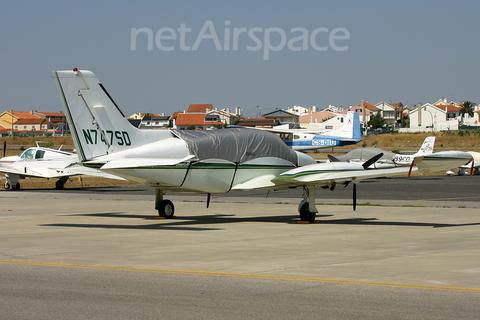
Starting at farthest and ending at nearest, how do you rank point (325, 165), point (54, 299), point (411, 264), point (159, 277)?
point (325, 165)
point (411, 264)
point (159, 277)
point (54, 299)

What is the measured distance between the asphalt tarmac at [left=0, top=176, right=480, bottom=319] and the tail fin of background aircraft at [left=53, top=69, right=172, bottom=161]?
2487 millimetres

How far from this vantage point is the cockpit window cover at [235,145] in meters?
17.4

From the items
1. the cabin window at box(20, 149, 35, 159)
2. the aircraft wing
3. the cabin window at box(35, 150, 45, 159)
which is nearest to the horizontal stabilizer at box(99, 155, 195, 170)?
the aircraft wing

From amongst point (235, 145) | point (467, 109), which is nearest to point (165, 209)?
point (235, 145)

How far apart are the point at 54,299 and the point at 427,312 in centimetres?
Result: 499

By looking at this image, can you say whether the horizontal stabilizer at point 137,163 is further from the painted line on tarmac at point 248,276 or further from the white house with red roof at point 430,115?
the white house with red roof at point 430,115

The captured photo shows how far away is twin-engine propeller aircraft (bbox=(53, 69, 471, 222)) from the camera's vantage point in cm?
1623

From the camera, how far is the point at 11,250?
40.8 feet

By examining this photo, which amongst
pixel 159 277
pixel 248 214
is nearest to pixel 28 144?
pixel 248 214

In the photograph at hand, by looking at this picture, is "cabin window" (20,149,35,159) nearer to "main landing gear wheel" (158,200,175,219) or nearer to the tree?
"main landing gear wheel" (158,200,175,219)

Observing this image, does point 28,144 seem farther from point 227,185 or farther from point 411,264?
point 411,264

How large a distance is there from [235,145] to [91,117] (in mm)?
4616

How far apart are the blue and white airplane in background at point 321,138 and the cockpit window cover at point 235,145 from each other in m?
34.5

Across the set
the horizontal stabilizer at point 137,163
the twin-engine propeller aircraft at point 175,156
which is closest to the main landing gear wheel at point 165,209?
the twin-engine propeller aircraft at point 175,156
